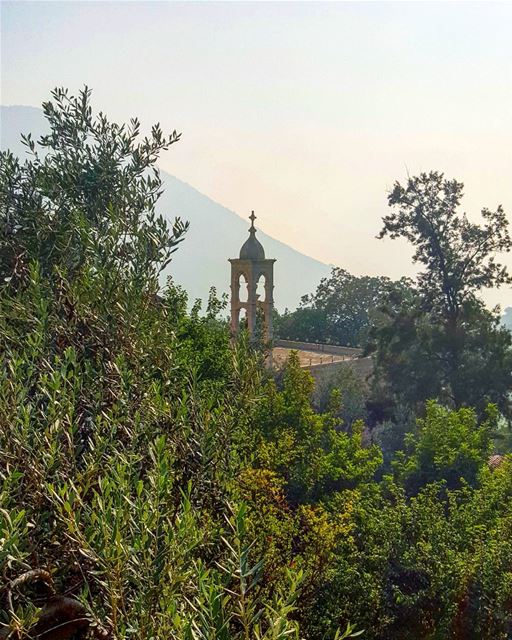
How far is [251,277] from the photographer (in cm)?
3625

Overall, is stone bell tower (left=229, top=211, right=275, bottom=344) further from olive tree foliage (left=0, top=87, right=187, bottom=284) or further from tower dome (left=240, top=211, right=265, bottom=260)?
olive tree foliage (left=0, top=87, right=187, bottom=284)

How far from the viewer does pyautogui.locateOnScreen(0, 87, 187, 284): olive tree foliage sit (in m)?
10.3

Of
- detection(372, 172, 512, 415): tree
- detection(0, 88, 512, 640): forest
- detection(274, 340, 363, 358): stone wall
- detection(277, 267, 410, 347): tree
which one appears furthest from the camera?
detection(277, 267, 410, 347): tree

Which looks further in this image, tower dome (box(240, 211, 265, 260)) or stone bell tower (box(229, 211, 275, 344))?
tower dome (box(240, 211, 265, 260))

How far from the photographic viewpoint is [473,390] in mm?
30906

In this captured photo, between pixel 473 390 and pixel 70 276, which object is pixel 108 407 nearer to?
pixel 70 276

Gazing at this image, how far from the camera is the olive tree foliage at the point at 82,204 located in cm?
1033

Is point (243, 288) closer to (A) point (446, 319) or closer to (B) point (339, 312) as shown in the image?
(A) point (446, 319)

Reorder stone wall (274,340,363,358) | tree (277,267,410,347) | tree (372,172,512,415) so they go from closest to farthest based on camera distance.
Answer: tree (372,172,512,415) → stone wall (274,340,363,358) → tree (277,267,410,347)

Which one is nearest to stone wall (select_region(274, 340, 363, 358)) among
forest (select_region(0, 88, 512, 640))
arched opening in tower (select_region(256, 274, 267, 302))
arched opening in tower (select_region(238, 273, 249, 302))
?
arched opening in tower (select_region(256, 274, 267, 302))

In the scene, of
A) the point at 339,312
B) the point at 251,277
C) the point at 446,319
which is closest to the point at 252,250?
the point at 251,277

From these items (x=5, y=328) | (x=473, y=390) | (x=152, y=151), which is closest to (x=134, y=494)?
(x=5, y=328)

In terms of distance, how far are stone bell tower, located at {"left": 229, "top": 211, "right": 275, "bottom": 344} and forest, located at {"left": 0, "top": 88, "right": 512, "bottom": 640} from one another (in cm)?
1313

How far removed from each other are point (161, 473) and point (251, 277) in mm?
30721
